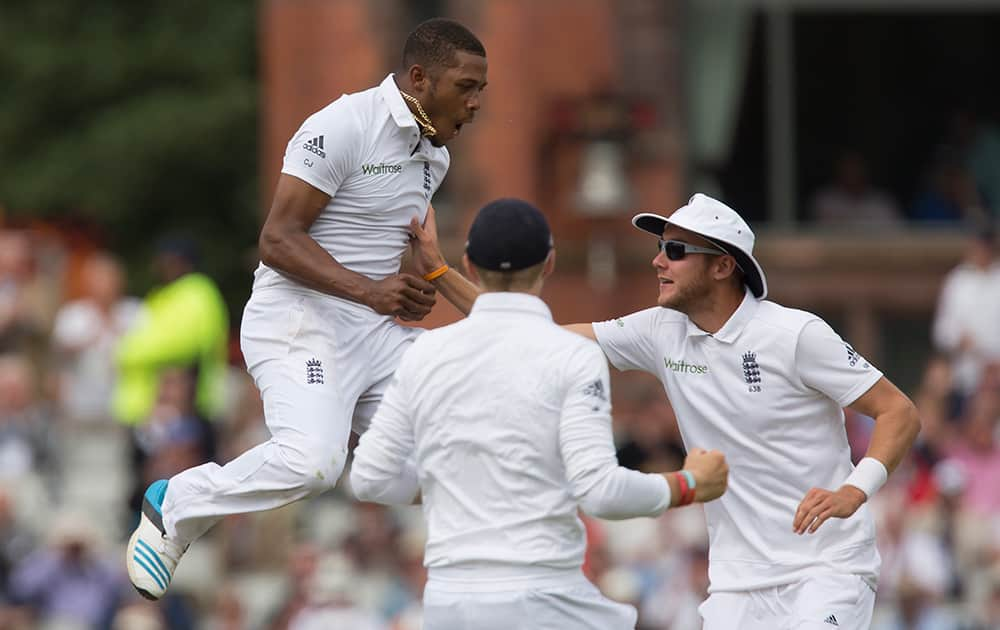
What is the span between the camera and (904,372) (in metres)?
16.9

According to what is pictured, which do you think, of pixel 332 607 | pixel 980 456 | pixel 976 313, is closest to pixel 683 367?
pixel 332 607

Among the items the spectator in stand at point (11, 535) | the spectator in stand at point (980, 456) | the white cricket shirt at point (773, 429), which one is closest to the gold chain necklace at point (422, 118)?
the white cricket shirt at point (773, 429)

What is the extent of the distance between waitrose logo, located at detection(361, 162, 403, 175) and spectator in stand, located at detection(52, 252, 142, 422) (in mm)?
9332

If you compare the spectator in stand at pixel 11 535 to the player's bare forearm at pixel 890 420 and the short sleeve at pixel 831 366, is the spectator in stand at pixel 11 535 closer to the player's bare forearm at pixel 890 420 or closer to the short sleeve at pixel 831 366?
the short sleeve at pixel 831 366

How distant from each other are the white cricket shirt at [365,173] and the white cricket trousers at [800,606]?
1.89 meters

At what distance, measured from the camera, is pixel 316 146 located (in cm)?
772

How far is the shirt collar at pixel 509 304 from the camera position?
6.54 metres

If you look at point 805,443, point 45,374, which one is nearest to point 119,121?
point 45,374

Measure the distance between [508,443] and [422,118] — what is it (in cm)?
193

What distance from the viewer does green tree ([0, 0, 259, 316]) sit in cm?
3181

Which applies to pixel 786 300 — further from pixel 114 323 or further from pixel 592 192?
pixel 114 323

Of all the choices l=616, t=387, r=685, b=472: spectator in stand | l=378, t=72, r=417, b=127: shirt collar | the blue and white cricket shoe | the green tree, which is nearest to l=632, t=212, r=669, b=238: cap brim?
l=378, t=72, r=417, b=127: shirt collar

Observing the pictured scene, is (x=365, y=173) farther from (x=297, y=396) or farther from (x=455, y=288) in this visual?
(x=297, y=396)

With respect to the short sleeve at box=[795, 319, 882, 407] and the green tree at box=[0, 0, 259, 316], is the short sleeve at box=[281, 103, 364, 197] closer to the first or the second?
the short sleeve at box=[795, 319, 882, 407]
